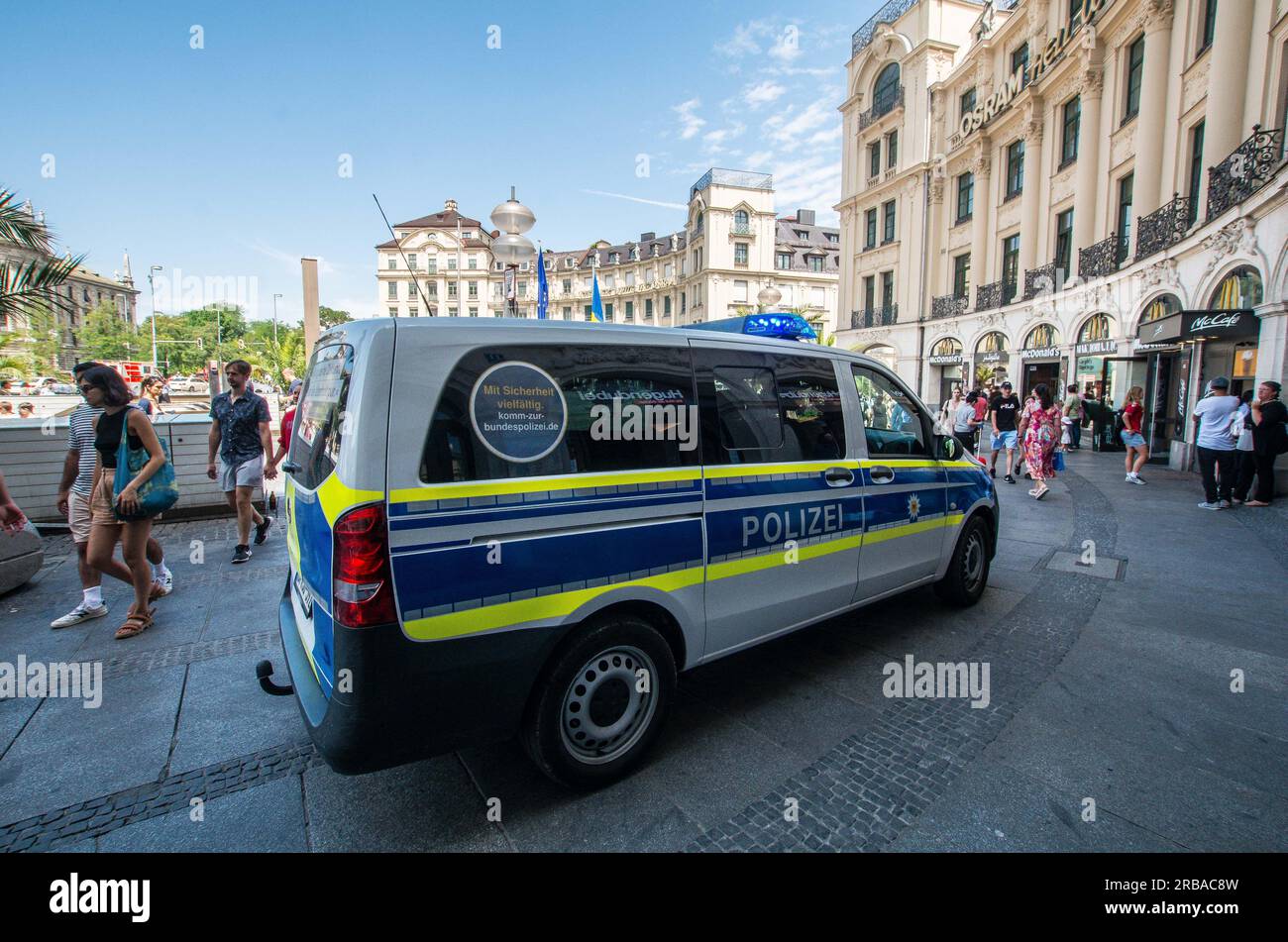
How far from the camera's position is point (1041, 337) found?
72.3ft

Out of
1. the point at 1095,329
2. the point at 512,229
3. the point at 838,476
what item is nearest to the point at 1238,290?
the point at 1095,329

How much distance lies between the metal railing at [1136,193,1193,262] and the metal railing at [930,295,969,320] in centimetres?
1109

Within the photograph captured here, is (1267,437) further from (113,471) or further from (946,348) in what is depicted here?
(946,348)

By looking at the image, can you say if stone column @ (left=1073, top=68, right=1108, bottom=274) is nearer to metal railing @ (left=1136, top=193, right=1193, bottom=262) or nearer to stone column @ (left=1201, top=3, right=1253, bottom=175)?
metal railing @ (left=1136, top=193, right=1193, bottom=262)

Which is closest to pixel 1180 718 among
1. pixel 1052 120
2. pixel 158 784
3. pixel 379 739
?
pixel 379 739

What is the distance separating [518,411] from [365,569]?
80 cm

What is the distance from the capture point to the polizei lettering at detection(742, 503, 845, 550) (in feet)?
10.2

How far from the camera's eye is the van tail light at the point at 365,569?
6.78 ft

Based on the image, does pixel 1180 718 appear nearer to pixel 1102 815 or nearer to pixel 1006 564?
pixel 1102 815

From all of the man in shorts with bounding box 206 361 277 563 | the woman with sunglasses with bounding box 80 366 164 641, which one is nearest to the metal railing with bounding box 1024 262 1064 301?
the man in shorts with bounding box 206 361 277 563

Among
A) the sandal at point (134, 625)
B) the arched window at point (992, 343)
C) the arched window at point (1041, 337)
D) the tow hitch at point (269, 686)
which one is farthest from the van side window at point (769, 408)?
the arched window at point (992, 343)

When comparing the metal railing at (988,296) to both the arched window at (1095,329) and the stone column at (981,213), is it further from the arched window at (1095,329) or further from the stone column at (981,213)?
the arched window at (1095,329)

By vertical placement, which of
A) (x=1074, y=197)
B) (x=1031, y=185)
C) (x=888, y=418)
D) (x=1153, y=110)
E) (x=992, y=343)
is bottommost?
(x=888, y=418)

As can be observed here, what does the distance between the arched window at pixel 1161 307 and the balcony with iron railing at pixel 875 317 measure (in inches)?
619
